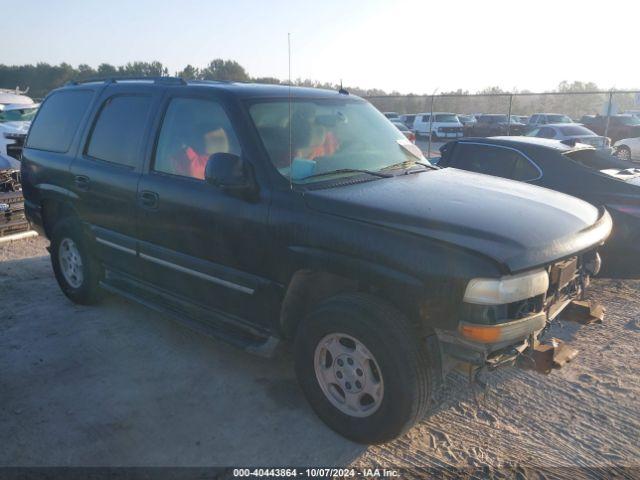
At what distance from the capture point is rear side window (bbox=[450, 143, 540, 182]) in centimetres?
616

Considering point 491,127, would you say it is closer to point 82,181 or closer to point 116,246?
point 82,181

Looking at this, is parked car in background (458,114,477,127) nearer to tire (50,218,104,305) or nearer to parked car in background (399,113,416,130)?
parked car in background (399,113,416,130)

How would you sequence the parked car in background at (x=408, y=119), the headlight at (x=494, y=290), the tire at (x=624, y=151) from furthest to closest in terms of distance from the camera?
the parked car in background at (x=408, y=119)
the tire at (x=624, y=151)
the headlight at (x=494, y=290)

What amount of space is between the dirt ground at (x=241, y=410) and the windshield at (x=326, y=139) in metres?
1.56

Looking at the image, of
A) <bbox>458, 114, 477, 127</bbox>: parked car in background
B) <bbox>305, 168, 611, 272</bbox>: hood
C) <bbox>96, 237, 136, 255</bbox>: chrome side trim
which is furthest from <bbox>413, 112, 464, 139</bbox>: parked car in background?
<bbox>305, 168, 611, 272</bbox>: hood

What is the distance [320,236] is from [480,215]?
0.90 m

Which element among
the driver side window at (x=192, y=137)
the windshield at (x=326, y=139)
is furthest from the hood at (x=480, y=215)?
the driver side window at (x=192, y=137)

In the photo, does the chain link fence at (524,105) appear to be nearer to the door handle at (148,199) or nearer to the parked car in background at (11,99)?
the parked car in background at (11,99)

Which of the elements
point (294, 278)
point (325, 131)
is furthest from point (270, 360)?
point (325, 131)

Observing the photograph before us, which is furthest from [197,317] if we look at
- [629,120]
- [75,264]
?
[629,120]

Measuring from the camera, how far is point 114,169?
14.3 feet

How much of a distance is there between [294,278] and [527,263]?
1321 mm

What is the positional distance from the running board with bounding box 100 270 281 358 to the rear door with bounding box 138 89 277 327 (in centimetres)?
6

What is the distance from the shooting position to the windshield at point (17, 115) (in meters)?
12.6
